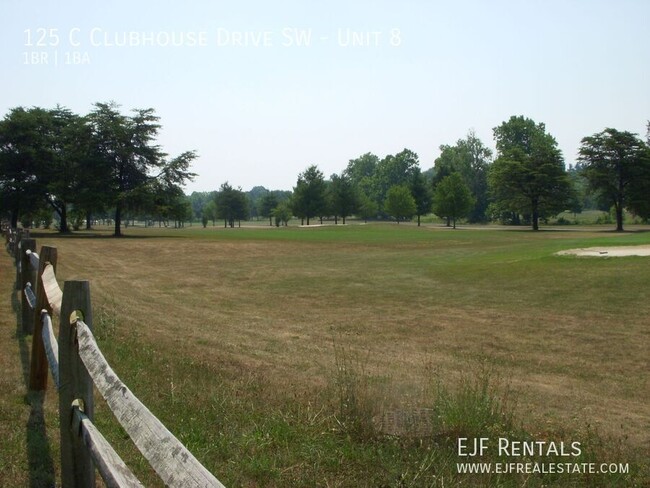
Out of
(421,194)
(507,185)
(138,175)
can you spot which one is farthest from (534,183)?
(138,175)

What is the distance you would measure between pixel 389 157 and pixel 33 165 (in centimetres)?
11212

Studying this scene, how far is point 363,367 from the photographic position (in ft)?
25.6

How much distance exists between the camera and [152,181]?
6750 centimetres

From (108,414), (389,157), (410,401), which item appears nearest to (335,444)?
(410,401)

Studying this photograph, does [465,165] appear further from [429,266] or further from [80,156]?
[429,266]

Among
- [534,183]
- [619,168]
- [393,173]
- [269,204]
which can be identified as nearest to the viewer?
[619,168]

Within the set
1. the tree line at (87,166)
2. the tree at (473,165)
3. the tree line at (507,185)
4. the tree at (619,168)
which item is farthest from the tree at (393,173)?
the tree line at (87,166)

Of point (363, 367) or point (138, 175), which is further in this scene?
point (138, 175)

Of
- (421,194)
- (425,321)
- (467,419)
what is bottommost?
(425,321)

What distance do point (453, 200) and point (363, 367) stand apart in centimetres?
8542

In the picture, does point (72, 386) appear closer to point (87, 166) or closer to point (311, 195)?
point (87, 166)

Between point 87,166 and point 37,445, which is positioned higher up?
point 87,166

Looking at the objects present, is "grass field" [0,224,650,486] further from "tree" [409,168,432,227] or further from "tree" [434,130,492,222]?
"tree" [434,130,492,222]

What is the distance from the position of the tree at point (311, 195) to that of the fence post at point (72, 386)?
102928 millimetres
